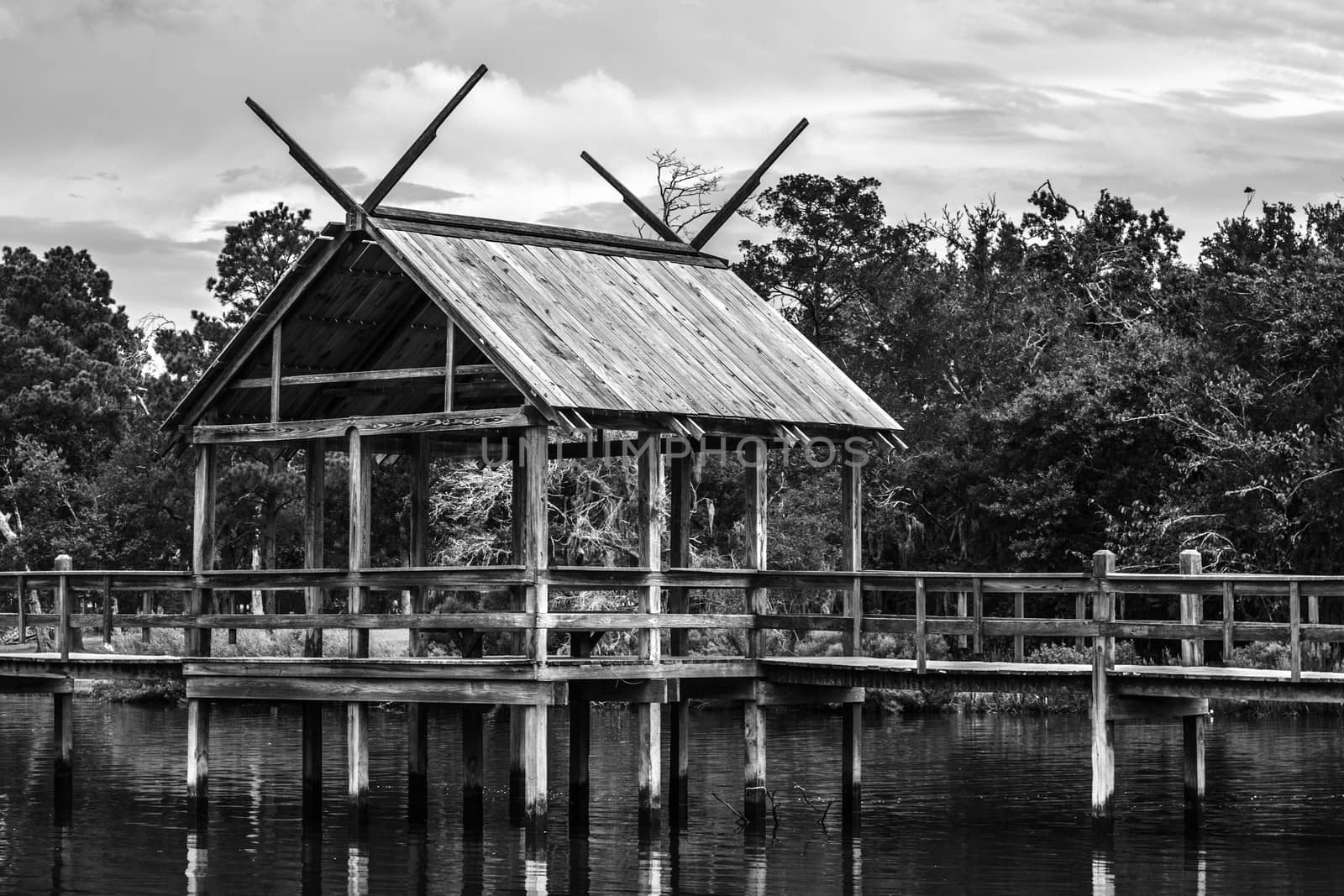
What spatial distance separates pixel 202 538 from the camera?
2745 centimetres

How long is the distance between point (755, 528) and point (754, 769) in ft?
10.7

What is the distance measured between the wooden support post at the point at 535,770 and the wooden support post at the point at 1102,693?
6.49 m

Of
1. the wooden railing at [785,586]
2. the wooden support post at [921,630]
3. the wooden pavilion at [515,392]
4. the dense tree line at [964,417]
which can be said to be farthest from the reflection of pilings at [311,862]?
the dense tree line at [964,417]

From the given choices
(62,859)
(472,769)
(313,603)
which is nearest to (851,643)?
(472,769)

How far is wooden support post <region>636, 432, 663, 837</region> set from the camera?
2545 centimetres

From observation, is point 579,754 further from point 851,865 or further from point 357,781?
point 851,865

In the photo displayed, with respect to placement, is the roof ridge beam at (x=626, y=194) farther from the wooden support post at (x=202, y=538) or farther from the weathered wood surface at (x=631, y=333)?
the wooden support post at (x=202, y=538)

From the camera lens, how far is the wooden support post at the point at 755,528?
27172 mm

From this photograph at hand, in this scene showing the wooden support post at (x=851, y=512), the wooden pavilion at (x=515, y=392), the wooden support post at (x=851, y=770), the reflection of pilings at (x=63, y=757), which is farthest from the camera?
the reflection of pilings at (x=63, y=757)

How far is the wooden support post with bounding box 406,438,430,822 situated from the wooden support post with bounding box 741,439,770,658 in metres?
4.46

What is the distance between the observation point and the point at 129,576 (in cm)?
2786

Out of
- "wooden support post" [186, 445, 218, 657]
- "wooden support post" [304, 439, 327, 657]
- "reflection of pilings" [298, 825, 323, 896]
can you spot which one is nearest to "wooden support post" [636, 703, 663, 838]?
"reflection of pilings" [298, 825, 323, 896]

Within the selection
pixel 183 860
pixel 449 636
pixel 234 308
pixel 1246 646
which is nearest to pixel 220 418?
pixel 183 860

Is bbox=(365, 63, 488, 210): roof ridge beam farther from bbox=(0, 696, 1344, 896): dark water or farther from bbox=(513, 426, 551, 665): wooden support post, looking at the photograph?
bbox=(0, 696, 1344, 896): dark water
